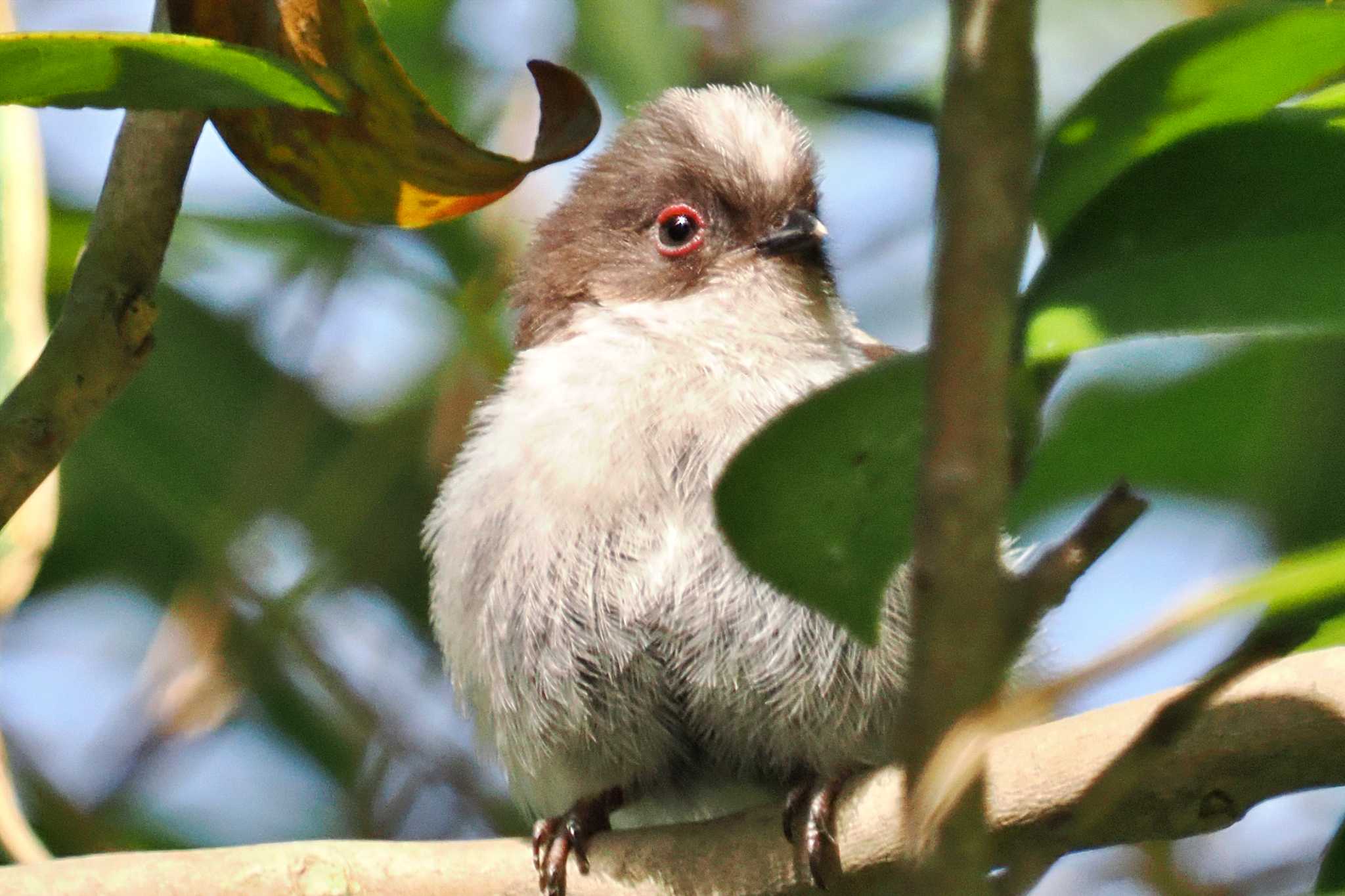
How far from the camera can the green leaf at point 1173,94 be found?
1.53m

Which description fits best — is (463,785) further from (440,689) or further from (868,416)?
(868,416)

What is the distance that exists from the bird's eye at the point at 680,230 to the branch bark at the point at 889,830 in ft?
5.17

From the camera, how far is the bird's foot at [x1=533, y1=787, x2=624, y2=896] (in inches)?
103

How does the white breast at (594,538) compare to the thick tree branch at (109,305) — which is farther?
the white breast at (594,538)

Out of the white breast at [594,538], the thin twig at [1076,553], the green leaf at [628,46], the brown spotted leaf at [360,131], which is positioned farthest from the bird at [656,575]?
the thin twig at [1076,553]

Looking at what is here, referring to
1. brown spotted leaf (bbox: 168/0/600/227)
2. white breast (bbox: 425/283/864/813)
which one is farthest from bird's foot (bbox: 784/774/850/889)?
brown spotted leaf (bbox: 168/0/600/227)

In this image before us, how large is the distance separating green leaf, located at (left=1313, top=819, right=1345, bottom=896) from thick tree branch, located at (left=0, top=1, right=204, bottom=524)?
153 cm

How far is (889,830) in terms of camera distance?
2348 millimetres

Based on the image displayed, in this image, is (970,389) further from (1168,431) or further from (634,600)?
(634,600)

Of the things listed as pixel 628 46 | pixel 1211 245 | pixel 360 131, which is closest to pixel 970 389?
pixel 1211 245

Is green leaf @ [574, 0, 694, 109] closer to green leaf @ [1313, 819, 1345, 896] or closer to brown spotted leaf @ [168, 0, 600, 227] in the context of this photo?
brown spotted leaf @ [168, 0, 600, 227]

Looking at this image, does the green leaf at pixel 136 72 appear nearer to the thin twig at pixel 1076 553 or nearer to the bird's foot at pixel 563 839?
the thin twig at pixel 1076 553

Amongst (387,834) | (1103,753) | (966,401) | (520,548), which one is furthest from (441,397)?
(966,401)

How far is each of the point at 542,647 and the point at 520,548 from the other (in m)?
0.19
